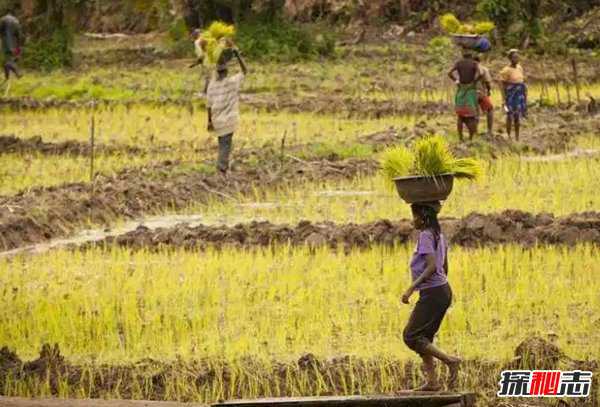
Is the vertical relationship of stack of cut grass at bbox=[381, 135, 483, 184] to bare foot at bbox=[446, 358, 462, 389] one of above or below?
above

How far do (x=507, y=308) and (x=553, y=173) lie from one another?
19.4 ft

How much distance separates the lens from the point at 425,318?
23.2ft

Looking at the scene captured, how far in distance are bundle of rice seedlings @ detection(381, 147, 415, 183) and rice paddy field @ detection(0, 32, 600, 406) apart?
3.05ft

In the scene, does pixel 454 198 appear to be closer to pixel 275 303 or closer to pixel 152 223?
pixel 152 223

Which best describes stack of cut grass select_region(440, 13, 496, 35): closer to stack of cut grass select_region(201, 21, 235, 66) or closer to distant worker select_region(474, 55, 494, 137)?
distant worker select_region(474, 55, 494, 137)

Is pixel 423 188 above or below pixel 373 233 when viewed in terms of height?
above

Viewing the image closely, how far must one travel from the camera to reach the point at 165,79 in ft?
82.5

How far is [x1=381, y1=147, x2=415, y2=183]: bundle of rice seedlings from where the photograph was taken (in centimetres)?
732

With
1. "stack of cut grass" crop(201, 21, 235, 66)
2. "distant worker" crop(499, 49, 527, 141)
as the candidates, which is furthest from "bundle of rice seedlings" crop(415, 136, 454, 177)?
"distant worker" crop(499, 49, 527, 141)

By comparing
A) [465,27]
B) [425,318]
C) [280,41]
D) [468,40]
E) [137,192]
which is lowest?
[137,192]

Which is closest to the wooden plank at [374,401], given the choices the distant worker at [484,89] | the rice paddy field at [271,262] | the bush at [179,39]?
the rice paddy field at [271,262]

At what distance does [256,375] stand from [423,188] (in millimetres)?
1203

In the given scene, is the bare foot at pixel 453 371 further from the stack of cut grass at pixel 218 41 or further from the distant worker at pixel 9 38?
the distant worker at pixel 9 38

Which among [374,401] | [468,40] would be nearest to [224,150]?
[468,40]
